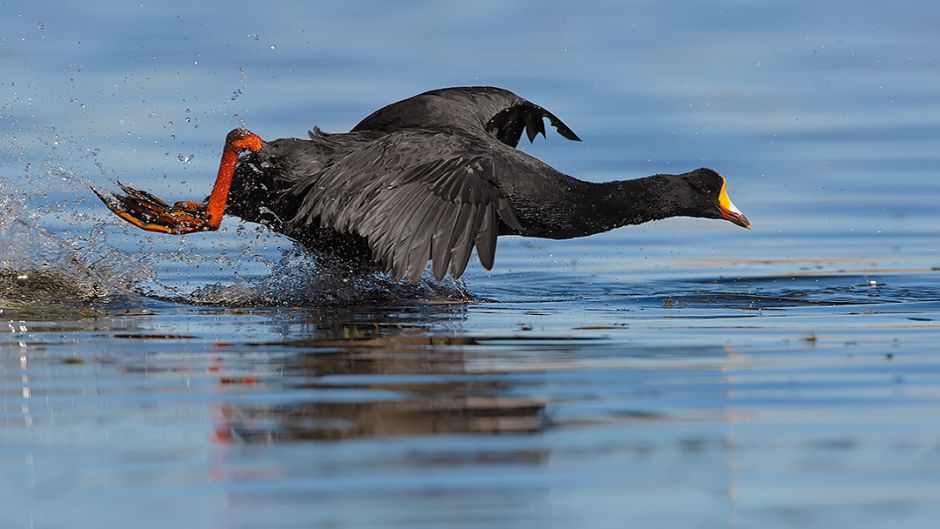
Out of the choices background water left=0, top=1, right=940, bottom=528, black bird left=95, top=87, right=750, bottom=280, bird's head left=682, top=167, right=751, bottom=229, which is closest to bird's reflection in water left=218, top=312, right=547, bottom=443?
background water left=0, top=1, right=940, bottom=528

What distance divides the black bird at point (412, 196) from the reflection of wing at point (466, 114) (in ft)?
0.05

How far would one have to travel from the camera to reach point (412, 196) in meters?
9.09

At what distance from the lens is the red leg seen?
9.35m

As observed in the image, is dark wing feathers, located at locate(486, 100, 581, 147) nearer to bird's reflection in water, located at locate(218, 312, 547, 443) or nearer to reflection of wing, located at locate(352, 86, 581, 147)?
reflection of wing, located at locate(352, 86, 581, 147)

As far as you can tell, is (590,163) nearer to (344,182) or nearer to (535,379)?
(344,182)

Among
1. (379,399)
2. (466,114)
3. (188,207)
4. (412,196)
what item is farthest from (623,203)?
(379,399)

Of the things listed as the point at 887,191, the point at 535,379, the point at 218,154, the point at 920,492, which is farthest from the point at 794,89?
the point at 920,492

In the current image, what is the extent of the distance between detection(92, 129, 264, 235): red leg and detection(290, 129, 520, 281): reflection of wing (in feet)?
1.25

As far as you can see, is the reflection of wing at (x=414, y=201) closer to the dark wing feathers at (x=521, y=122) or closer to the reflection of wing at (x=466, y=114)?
the reflection of wing at (x=466, y=114)

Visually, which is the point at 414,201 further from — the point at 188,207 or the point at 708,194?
the point at 708,194

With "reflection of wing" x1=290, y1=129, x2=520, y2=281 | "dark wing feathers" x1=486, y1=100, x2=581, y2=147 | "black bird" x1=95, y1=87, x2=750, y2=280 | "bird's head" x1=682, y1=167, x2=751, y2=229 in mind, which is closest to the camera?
"reflection of wing" x1=290, y1=129, x2=520, y2=281

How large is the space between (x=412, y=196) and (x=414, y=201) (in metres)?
0.03

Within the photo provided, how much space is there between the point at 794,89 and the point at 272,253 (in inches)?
302

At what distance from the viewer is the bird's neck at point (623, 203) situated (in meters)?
10.1
